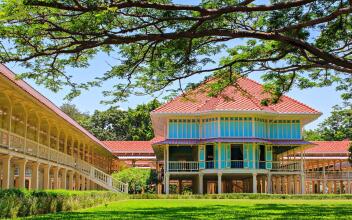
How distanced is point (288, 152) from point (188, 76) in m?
30.6

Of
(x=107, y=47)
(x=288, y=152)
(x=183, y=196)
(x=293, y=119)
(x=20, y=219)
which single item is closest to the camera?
(x=20, y=219)

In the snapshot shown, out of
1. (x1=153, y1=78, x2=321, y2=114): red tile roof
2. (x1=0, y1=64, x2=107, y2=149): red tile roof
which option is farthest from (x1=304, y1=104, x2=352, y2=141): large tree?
(x1=0, y1=64, x2=107, y2=149): red tile roof

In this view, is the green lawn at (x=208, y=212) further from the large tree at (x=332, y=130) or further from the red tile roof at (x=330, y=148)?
the large tree at (x=332, y=130)

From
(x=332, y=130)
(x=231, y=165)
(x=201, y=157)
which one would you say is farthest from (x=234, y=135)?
(x=332, y=130)

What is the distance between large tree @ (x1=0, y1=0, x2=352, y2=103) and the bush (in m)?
3.68

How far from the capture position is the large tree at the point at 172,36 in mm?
11828

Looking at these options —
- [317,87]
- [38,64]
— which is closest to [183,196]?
[317,87]

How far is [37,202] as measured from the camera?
17.2 meters

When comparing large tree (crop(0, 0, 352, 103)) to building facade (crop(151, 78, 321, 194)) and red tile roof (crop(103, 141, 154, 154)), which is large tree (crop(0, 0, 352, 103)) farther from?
red tile roof (crop(103, 141, 154, 154))

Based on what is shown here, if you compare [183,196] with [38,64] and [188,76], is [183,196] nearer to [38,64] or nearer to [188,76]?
[188,76]

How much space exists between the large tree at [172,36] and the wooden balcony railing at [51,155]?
569 cm

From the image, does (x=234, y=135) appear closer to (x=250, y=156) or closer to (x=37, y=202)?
(x=250, y=156)

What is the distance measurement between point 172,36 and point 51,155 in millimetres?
18572

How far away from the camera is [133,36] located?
12828mm
